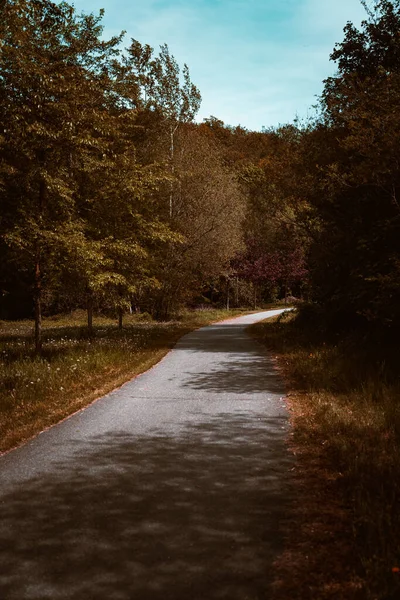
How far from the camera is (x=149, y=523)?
3.95 meters

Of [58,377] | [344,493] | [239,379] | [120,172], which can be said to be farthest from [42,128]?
[344,493]

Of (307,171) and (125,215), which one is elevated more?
(307,171)

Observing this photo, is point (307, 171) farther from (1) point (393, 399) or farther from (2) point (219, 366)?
(1) point (393, 399)

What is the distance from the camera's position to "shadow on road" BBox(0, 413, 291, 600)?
10.3 feet

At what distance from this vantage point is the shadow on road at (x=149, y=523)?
315cm

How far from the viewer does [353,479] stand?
4.65m

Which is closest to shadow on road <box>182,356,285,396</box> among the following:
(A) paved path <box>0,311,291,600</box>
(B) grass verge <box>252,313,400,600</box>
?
(B) grass verge <box>252,313,400,600</box>

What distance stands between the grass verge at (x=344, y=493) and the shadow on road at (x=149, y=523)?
21 cm

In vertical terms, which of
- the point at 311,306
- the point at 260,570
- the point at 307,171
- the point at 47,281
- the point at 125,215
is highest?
the point at 307,171

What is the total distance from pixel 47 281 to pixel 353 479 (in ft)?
34.7

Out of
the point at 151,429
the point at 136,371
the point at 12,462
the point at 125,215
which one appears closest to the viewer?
the point at 12,462

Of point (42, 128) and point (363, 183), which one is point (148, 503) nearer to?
point (363, 183)

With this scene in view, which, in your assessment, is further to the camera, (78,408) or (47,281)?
(47,281)

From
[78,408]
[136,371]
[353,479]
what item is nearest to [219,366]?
[136,371]
